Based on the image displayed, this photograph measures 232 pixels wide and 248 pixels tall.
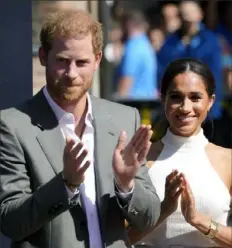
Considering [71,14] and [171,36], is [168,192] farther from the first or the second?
[171,36]

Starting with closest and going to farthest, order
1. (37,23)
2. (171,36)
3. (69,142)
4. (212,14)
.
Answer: (69,142) → (37,23) → (171,36) → (212,14)

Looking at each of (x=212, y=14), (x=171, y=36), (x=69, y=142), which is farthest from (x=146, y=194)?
(x=212, y=14)

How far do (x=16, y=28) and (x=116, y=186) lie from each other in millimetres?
1000

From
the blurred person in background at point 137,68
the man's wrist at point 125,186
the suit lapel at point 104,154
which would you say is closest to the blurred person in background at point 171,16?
the blurred person in background at point 137,68

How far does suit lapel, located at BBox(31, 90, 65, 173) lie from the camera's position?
3.64m

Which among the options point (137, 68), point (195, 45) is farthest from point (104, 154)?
point (137, 68)

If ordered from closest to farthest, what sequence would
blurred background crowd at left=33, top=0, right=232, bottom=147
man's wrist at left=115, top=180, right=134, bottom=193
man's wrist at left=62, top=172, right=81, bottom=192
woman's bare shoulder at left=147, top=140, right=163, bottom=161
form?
man's wrist at left=62, top=172, right=81, bottom=192, man's wrist at left=115, top=180, right=134, bottom=193, woman's bare shoulder at left=147, top=140, right=163, bottom=161, blurred background crowd at left=33, top=0, right=232, bottom=147

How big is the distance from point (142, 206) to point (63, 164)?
37 cm

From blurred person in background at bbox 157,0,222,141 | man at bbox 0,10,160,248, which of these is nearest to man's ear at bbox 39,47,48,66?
man at bbox 0,10,160,248

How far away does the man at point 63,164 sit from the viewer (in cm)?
352

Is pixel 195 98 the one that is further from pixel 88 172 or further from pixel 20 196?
pixel 20 196

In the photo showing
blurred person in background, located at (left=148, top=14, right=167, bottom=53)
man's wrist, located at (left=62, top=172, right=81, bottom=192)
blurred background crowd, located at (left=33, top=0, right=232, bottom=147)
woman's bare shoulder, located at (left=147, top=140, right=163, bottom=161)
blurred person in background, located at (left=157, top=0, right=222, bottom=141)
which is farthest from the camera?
blurred person in background, located at (left=148, top=14, right=167, bottom=53)

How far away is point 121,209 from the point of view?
364 centimetres

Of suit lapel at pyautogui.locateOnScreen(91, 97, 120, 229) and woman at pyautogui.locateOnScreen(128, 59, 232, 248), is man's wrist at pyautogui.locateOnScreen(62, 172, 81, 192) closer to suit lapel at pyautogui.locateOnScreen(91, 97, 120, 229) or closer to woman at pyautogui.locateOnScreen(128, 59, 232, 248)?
suit lapel at pyautogui.locateOnScreen(91, 97, 120, 229)
